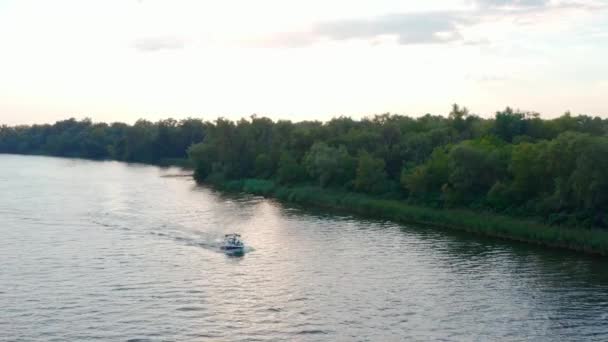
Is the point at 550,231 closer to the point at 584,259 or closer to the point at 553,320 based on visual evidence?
the point at 584,259

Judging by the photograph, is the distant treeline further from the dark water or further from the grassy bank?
the dark water

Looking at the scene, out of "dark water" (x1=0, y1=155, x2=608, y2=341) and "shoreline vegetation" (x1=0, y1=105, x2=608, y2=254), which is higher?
"shoreline vegetation" (x1=0, y1=105, x2=608, y2=254)

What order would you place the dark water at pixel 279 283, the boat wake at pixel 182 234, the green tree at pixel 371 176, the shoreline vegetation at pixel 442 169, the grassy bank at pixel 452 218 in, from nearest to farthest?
the dark water at pixel 279 283 < the grassy bank at pixel 452 218 < the boat wake at pixel 182 234 < the shoreline vegetation at pixel 442 169 < the green tree at pixel 371 176

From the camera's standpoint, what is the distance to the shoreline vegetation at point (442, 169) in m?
52.1

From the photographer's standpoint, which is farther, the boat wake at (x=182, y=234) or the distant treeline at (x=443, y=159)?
the distant treeline at (x=443, y=159)

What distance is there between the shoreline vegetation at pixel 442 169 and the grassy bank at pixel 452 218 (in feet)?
0.34

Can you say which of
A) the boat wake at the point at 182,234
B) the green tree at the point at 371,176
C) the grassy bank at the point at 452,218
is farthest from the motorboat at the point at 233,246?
the green tree at the point at 371,176

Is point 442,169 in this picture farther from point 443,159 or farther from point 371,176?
point 371,176

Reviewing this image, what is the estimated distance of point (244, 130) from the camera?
111500 millimetres

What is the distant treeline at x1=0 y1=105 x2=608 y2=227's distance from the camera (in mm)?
53031

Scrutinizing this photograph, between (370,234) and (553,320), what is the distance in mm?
24335

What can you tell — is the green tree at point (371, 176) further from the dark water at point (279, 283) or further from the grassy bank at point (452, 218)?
the dark water at point (279, 283)

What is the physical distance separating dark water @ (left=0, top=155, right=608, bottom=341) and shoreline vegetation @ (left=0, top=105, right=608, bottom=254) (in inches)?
161

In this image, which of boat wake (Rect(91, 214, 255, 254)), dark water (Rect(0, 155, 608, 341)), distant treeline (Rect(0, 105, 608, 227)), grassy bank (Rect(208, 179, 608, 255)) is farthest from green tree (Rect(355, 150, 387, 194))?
boat wake (Rect(91, 214, 255, 254))
